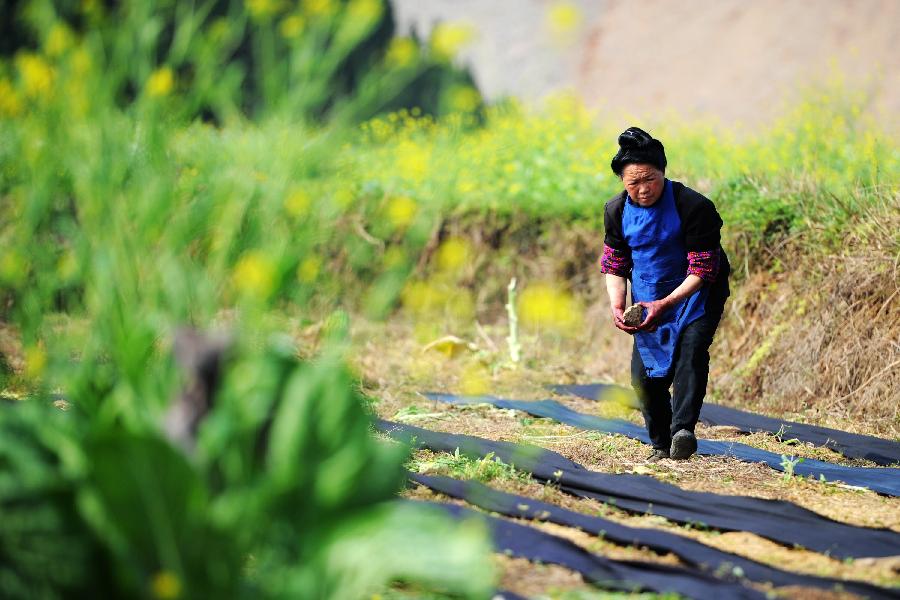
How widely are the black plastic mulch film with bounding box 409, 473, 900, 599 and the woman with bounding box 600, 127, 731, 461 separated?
103cm

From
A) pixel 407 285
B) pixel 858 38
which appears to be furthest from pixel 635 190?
pixel 858 38

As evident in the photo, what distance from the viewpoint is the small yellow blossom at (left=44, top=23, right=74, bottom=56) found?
2213 mm

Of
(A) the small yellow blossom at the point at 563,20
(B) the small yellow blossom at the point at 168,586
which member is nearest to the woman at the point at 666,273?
(A) the small yellow blossom at the point at 563,20

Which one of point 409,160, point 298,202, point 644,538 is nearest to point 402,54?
point 298,202

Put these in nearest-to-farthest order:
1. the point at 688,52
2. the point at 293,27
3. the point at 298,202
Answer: the point at 293,27
the point at 298,202
the point at 688,52

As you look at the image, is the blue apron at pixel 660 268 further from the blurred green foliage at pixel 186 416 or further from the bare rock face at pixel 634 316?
the blurred green foliage at pixel 186 416

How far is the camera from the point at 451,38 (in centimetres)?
249

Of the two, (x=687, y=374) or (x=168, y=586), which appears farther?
(x=687, y=374)

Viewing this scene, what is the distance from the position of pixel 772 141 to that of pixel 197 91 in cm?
931

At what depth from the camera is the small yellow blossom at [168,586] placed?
1.54 m

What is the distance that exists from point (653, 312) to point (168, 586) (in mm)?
2617

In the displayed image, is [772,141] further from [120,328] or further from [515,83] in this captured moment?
[515,83]

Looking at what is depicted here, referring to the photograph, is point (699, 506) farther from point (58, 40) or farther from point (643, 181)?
point (58, 40)

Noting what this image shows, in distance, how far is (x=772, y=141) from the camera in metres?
10.4
